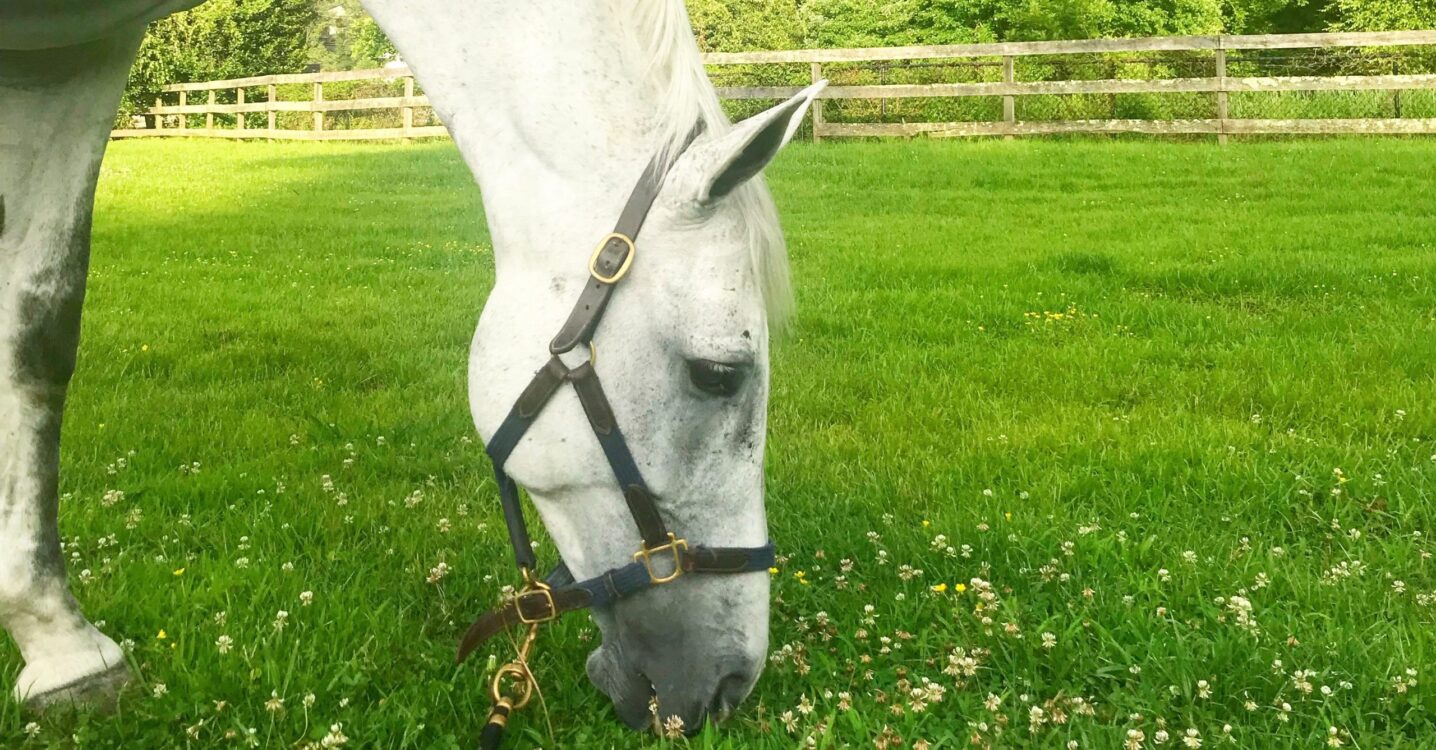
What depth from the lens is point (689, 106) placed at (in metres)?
2.16

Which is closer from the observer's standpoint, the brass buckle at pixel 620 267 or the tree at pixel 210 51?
the brass buckle at pixel 620 267

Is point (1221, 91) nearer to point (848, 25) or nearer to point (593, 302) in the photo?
point (848, 25)

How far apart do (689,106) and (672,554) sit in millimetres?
882

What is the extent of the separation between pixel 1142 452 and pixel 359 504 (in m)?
2.94

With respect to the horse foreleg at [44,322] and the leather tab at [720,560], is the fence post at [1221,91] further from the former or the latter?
the horse foreleg at [44,322]

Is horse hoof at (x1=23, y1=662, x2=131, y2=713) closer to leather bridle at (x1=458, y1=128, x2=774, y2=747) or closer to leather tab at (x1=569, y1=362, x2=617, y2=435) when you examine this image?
leather bridle at (x1=458, y1=128, x2=774, y2=747)

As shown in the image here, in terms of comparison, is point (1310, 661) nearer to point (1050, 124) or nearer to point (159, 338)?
point (159, 338)

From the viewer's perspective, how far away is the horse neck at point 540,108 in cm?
214

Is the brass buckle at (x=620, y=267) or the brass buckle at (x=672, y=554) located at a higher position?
the brass buckle at (x=620, y=267)

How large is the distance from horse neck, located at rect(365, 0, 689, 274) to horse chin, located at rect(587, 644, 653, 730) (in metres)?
0.86

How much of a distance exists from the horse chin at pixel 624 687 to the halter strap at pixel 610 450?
0.21 m

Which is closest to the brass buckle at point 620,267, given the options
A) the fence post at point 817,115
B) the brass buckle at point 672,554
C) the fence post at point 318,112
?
the brass buckle at point 672,554

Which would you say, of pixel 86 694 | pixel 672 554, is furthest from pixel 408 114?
pixel 672 554

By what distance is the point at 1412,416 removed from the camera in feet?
14.8
